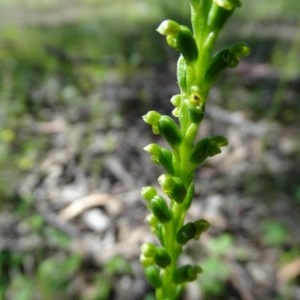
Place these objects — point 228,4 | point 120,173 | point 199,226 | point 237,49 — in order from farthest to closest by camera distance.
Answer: point 120,173 < point 199,226 < point 237,49 < point 228,4

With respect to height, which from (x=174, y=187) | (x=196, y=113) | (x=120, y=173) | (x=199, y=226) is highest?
(x=196, y=113)

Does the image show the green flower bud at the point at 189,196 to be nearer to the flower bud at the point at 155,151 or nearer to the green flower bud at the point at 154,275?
the flower bud at the point at 155,151

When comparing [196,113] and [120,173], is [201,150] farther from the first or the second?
[120,173]

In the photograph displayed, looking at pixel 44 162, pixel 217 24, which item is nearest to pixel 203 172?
pixel 44 162

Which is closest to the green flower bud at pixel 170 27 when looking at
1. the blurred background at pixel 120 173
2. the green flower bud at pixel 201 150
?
the green flower bud at pixel 201 150

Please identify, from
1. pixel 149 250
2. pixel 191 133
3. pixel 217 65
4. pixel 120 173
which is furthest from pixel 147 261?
pixel 120 173
